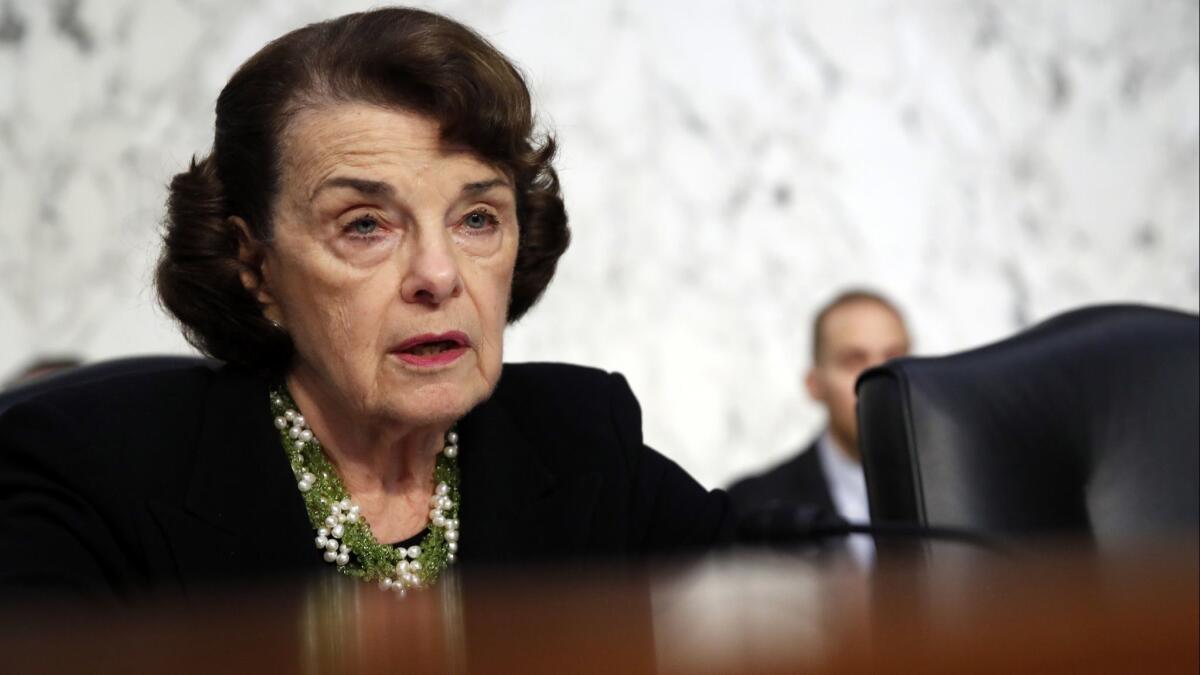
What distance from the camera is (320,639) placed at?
1.60 ft

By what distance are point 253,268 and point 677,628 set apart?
1.07 m

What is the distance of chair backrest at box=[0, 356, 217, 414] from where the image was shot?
4.74 ft

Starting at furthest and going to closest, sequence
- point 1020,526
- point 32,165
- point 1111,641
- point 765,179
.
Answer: point 765,179 < point 32,165 < point 1020,526 < point 1111,641

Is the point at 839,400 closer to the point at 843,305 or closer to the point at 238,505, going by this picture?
the point at 843,305

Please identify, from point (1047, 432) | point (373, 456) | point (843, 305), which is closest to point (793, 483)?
point (843, 305)

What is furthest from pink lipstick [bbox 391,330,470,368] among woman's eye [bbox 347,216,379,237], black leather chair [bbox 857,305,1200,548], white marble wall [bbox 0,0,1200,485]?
white marble wall [bbox 0,0,1200,485]

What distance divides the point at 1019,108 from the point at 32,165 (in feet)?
9.07

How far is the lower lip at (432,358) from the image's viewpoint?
140 cm

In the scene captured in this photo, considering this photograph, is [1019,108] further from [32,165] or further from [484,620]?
[484,620]

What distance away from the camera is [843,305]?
419cm

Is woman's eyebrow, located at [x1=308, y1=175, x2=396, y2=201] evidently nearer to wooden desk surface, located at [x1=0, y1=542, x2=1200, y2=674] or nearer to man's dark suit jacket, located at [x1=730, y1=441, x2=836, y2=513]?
wooden desk surface, located at [x1=0, y1=542, x2=1200, y2=674]

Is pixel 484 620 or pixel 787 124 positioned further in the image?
pixel 787 124

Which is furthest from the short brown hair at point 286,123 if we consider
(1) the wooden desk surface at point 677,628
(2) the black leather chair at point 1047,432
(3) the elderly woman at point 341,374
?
(1) the wooden desk surface at point 677,628

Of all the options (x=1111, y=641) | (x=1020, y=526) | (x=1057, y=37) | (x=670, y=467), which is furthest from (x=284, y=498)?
(x=1057, y=37)
